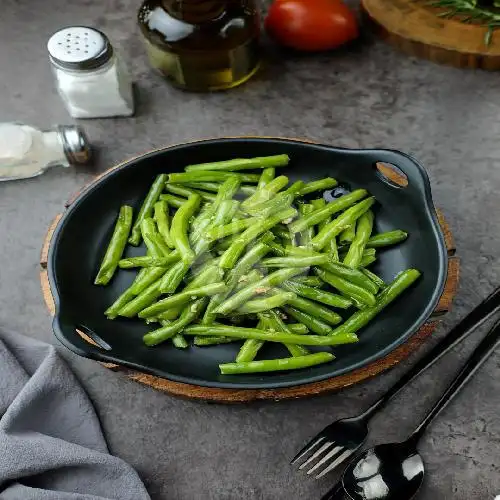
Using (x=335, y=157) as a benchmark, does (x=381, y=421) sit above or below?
below

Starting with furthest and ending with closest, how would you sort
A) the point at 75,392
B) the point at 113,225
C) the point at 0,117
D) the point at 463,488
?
the point at 0,117, the point at 113,225, the point at 75,392, the point at 463,488

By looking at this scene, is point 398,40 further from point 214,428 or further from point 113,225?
point 214,428

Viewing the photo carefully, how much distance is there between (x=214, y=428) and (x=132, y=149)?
0.77 metres

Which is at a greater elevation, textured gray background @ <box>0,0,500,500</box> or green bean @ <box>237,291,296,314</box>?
green bean @ <box>237,291,296,314</box>

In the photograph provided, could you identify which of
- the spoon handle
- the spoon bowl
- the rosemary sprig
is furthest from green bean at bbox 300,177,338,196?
the rosemary sprig

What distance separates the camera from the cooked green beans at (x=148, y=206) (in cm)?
142

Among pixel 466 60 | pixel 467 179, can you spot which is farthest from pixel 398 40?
pixel 467 179

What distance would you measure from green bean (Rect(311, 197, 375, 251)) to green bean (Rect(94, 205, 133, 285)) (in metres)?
0.37

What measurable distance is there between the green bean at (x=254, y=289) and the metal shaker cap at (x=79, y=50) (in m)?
0.69

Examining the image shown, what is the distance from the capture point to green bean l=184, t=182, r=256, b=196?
1447mm

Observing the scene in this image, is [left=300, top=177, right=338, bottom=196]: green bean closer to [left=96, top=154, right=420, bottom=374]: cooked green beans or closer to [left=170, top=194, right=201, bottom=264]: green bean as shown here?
[left=96, top=154, right=420, bottom=374]: cooked green beans

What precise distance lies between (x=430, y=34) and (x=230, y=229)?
2.97 ft

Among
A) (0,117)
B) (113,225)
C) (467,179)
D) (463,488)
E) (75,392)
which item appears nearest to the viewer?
(463,488)

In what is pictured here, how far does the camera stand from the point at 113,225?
4.77 feet
